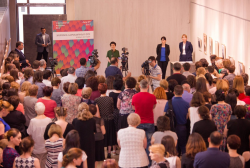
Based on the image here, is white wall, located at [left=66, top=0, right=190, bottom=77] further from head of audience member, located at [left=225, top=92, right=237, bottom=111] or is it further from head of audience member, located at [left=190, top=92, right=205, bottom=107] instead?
head of audience member, located at [left=190, top=92, right=205, bottom=107]

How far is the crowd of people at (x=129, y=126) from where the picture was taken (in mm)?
4383

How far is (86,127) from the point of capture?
5367 mm

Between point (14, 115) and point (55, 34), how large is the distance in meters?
8.89

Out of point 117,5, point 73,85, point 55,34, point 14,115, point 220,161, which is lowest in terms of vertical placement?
point 220,161

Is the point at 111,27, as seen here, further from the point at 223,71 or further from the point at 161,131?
the point at 161,131

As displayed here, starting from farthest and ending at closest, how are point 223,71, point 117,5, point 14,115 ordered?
point 117,5 → point 223,71 → point 14,115

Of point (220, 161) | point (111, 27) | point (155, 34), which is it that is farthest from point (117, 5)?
point (220, 161)

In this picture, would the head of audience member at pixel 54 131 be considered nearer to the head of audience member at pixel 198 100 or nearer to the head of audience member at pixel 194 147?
the head of audience member at pixel 194 147

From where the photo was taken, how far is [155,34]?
15750mm

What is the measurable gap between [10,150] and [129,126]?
1.61 meters

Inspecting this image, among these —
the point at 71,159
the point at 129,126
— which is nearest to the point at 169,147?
the point at 129,126

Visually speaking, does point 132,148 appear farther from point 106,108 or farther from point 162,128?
point 106,108

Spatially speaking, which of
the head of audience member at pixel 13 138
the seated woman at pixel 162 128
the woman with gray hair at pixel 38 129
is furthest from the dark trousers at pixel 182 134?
the head of audience member at pixel 13 138

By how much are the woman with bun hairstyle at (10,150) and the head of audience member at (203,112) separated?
2604mm
